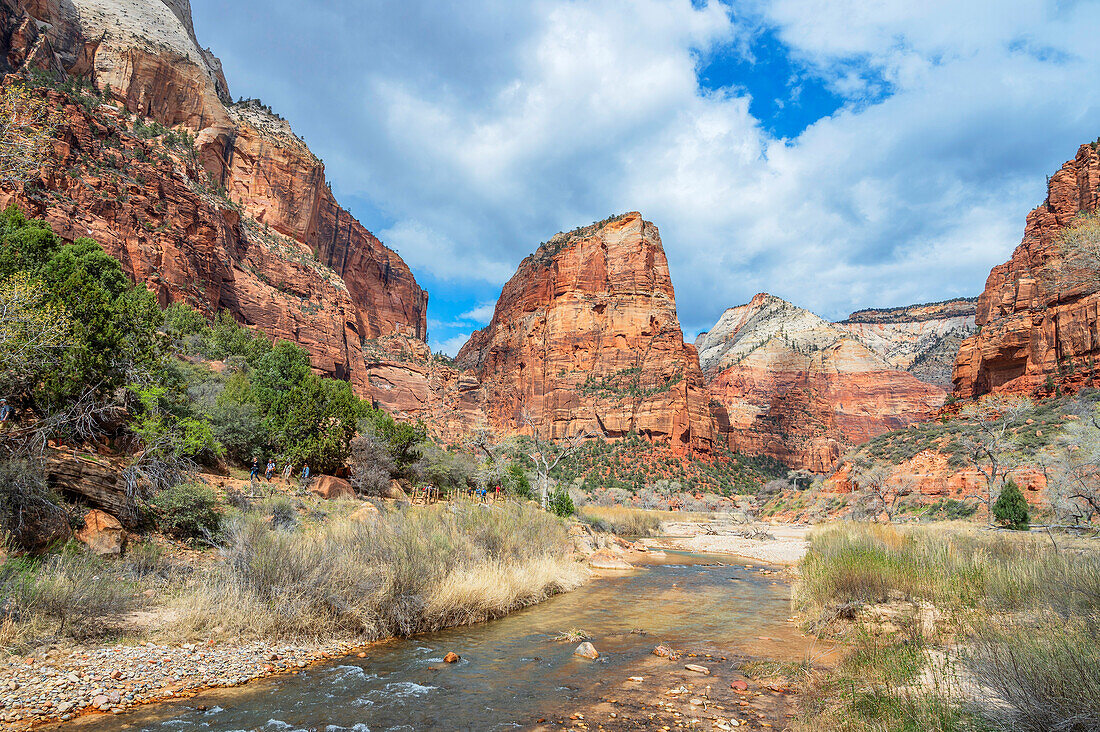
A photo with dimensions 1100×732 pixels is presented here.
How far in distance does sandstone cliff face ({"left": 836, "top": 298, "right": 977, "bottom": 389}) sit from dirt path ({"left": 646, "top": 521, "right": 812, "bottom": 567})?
10602 cm

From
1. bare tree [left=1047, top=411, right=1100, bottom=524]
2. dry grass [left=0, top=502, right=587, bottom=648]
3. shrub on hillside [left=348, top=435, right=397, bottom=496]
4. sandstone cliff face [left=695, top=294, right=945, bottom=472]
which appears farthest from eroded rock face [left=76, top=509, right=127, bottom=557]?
sandstone cliff face [left=695, top=294, right=945, bottom=472]

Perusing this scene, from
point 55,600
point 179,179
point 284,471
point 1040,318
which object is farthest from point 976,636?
point 179,179

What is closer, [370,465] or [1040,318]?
[370,465]

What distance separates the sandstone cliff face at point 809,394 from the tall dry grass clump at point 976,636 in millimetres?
96839

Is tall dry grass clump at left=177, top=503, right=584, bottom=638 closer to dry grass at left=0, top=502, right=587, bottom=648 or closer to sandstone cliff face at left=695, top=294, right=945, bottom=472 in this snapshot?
dry grass at left=0, top=502, right=587, bottom=648

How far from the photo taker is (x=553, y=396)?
9025cm

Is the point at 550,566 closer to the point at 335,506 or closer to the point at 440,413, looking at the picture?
the point at 335,506

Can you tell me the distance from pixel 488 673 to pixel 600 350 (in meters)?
84.1

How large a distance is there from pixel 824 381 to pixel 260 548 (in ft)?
430

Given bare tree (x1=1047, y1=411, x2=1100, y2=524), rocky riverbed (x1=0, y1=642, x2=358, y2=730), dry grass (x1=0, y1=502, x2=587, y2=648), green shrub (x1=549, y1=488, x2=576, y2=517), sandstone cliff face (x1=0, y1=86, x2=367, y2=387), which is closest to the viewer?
rocky riverbed (x1=0, y1=642, x2=358, y2=730)

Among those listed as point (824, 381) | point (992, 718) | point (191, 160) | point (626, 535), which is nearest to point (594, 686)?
point (992, 718)

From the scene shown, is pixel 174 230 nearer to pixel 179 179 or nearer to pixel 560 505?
pixel 179 179

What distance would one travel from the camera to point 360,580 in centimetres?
941

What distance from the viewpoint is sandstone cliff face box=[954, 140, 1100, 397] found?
4497 centimetres
